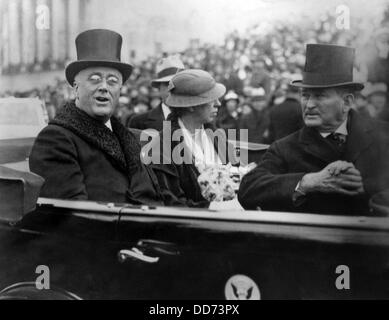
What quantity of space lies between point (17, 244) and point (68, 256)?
269 millimetres

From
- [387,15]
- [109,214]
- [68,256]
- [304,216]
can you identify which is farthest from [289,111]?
[68,256]

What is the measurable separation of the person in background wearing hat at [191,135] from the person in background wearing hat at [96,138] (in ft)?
0.31

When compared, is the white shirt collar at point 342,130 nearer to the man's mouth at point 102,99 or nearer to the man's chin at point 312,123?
the man's chin at point 312,123

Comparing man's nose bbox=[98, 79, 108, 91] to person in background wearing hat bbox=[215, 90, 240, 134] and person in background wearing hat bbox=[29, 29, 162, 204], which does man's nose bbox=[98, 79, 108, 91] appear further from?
person in background wearing hat bbox=[215, 90, 240, 134]

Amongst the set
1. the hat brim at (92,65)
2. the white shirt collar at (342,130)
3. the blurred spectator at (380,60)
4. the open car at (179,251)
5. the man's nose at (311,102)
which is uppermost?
the blurred spectator at (380,60)

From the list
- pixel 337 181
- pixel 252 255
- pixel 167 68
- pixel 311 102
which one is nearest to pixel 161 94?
pixel 167 68

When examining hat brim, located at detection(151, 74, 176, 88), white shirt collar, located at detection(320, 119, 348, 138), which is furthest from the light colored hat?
white shirt collar, located at detection(320, 119, 348, 138)

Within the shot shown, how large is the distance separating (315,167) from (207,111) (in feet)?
2.30

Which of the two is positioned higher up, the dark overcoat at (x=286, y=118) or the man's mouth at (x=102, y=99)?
A: the man's mouth at (x=102, y=99)

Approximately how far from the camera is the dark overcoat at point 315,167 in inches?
98.9

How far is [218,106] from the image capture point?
315 cm

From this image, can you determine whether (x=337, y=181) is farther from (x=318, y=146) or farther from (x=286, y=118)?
(x=286, y=118)

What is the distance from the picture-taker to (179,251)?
241 cm

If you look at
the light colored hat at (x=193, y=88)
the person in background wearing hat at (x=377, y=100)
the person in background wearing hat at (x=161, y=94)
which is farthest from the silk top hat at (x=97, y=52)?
the person in background wearing hat at (x=377, y=100)
